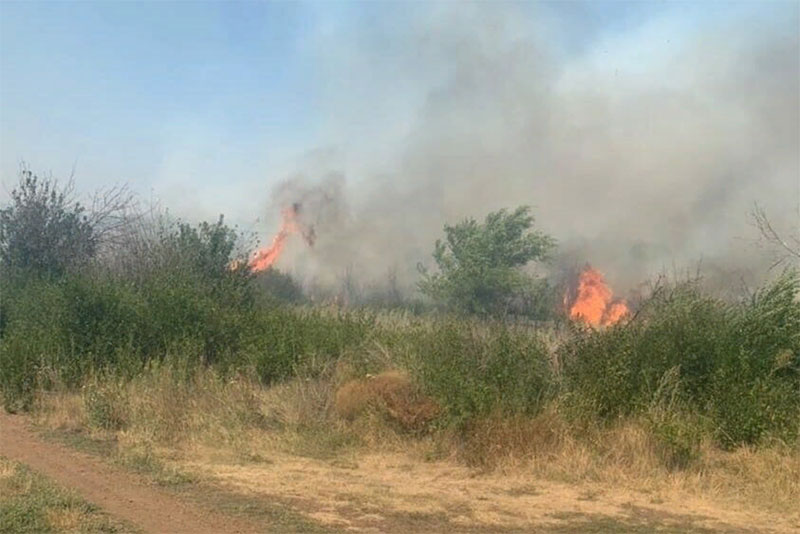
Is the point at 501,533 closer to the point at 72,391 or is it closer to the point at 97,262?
the point at 72,391

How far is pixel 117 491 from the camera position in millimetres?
7543

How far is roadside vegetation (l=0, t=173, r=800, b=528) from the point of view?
8.90 m

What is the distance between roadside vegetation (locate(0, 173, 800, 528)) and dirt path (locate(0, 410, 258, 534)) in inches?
25.6

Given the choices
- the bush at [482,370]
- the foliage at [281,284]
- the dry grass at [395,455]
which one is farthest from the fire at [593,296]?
the dry grass at [395,455]

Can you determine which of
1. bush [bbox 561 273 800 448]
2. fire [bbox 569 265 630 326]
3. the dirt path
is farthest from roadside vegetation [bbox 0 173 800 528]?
fire [bbox 569 265 630 326]

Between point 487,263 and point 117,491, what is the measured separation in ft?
65.9

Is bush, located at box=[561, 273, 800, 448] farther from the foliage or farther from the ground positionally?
the foliage

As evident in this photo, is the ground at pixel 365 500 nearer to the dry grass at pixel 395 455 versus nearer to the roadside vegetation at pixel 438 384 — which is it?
the dry grass at pixel 395 455

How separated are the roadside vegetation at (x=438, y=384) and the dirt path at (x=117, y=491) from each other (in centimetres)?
65

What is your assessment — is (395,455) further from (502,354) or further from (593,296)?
(593,296)

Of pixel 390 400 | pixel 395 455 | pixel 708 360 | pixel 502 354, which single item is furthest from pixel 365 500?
pixel 708 360

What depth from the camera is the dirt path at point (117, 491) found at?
645 cm

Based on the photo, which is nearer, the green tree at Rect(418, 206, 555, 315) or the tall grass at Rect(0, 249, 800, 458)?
the tall grass at Rect(0, 249, 800, 458)

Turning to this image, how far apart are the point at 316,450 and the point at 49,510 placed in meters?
3.66
